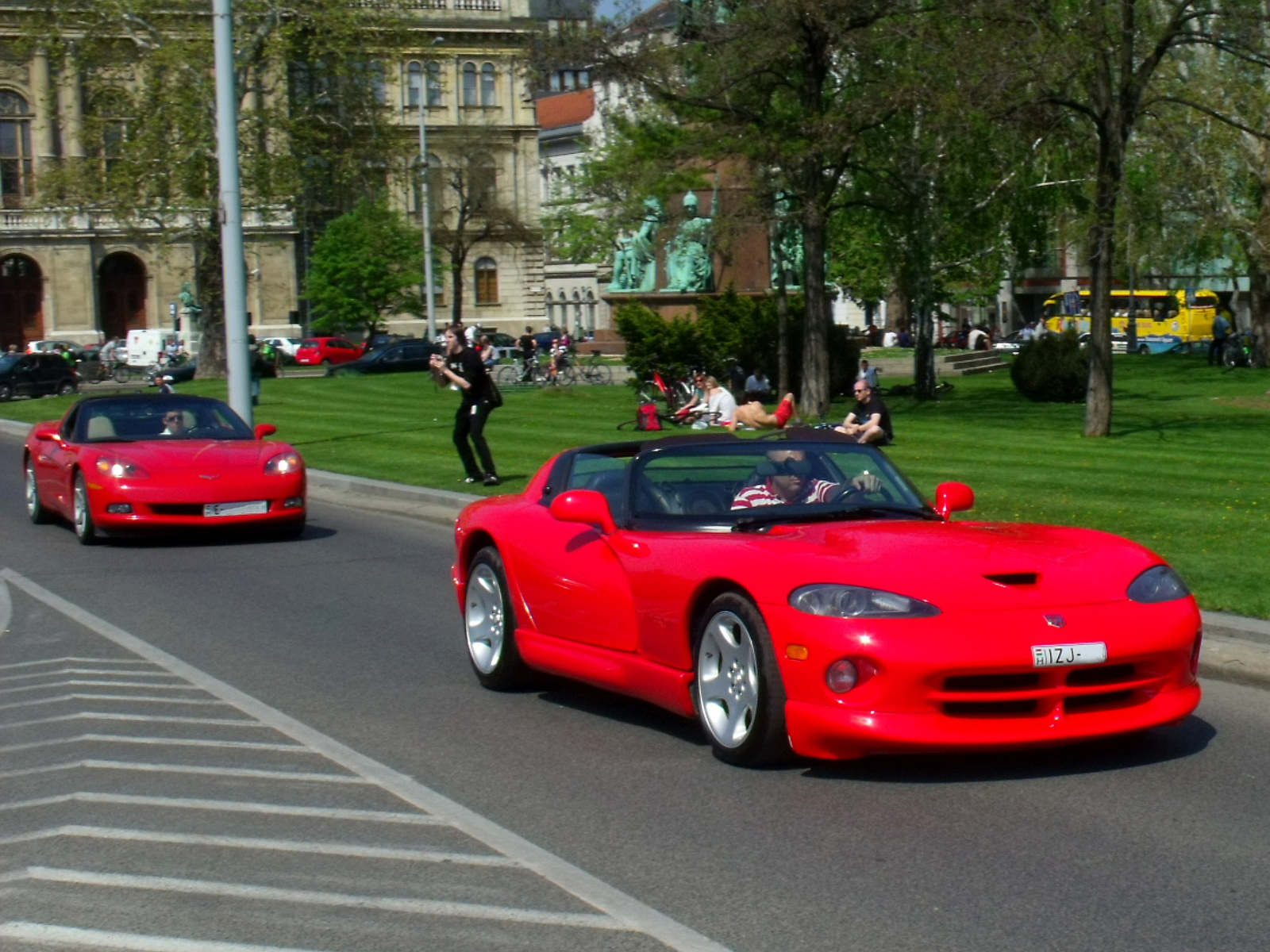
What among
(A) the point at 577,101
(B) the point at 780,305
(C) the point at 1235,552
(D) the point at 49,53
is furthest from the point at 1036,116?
(A) the point at 577,101

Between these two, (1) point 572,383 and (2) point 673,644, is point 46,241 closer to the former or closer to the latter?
(1) point 572,383

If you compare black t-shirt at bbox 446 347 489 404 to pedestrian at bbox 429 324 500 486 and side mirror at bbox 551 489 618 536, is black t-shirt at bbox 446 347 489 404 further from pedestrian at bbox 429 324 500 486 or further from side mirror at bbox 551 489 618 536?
side mirror at bbox 551 489 618 536

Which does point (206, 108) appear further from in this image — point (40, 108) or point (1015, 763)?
point (1015, 763)

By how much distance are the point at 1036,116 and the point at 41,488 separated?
51.2ft

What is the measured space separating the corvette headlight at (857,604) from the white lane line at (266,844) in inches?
61.1

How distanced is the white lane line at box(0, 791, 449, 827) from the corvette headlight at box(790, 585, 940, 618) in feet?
5.06

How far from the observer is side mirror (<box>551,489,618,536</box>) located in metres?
8.05

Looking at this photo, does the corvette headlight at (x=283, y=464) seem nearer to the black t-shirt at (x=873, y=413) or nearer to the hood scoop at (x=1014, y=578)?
the black t-shirt at (x=873, y=413)

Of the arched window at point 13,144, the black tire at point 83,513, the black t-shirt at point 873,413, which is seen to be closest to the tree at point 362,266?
the arched window at point 13,144

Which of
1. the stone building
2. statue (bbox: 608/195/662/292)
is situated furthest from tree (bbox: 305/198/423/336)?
statue (bbox: 608/195/662/292)

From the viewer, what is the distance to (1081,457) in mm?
23672

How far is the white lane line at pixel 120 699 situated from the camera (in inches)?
345

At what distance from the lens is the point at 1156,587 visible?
711 cm

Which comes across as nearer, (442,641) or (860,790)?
(860,790)
